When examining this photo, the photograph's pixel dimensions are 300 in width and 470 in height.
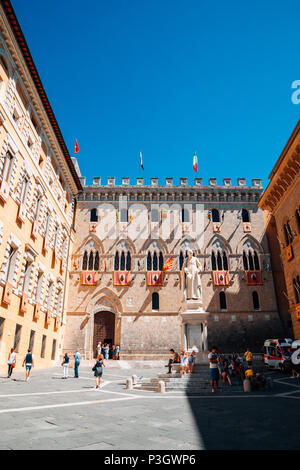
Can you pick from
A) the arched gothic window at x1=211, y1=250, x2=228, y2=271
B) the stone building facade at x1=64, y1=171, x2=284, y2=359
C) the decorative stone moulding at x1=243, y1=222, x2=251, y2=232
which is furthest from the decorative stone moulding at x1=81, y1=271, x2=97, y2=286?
the decorative stone moulding at x1=243, y1=222, x2=251, y2=232

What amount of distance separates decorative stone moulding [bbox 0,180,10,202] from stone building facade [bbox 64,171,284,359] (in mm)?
16822

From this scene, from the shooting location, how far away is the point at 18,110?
18.8m

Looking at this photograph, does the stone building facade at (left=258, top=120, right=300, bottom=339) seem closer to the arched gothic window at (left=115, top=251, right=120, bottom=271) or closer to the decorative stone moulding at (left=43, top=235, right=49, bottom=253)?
the arched gothic window at (left=115, top=251, right=120, bottom=271)

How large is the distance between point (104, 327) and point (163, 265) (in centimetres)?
849

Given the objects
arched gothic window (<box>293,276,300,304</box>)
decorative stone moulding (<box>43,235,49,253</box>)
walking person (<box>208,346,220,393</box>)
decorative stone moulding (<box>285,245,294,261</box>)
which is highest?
decorative stone moulding (<box>43,235,49,253</box>)

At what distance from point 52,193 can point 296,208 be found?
1782cm

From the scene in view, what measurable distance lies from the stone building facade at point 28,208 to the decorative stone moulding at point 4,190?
51mm

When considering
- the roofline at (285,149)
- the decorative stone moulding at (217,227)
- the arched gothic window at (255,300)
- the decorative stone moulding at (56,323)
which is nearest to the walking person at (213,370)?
the roofline at (285,149)

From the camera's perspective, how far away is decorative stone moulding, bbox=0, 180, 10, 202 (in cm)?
1585

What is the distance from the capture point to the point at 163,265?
33.0 meters

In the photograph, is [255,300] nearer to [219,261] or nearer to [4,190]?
[219,261]

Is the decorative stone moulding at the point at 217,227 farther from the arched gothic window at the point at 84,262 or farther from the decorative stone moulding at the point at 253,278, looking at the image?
the arched gothic window at the point at 84,262

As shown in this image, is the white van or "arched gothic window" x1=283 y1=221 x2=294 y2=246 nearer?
the white van

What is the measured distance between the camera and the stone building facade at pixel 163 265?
30.6 m
